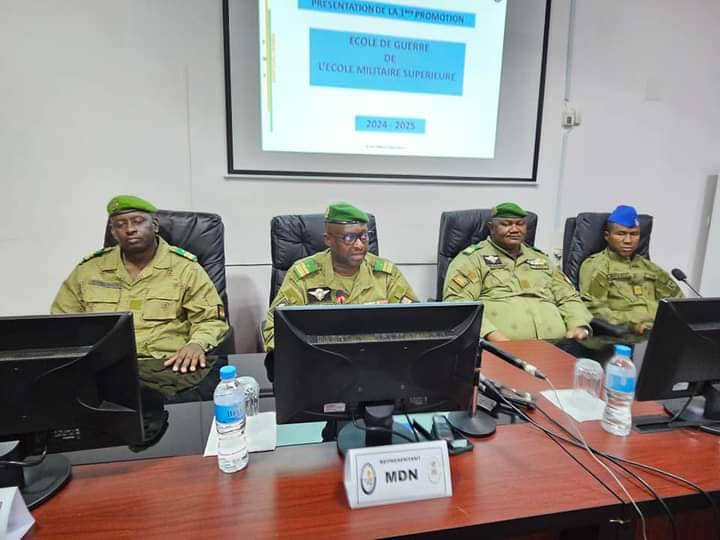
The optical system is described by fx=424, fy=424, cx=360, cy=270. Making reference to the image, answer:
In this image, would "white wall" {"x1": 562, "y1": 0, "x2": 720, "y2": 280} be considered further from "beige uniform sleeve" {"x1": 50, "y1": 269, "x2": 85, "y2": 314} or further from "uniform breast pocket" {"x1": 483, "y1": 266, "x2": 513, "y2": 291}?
"beige uniform sleeve" {"x1": 50, "y1": 269, "x2": 85, "y2": 314}

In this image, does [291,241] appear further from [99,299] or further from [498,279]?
[498,279]

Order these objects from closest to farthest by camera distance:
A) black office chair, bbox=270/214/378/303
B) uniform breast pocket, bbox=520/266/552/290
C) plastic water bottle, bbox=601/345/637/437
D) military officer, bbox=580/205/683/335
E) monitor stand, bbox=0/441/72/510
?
Result: monitor stand, bbox=0/441/72/510 < plastic water bottle, bbox=601/345/637/437 < black office chair, bbox=270/214/378/303 < uniform breast pocket, bbox=520/266/552/290 < military officer, bbox=580/205/683/335

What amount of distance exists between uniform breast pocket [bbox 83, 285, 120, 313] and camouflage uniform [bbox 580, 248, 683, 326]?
7.98 feet

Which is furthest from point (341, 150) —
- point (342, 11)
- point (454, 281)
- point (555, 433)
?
point (555, 433)

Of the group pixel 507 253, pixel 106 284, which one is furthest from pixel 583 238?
pixel 106 284

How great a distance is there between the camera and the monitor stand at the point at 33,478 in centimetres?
77

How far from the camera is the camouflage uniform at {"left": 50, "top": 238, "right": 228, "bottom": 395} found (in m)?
1.75

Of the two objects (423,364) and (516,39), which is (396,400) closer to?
(423,364)

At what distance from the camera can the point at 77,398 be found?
792mm

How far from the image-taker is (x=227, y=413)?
2.77 feet

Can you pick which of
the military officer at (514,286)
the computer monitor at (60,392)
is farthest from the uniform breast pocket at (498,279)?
the computer monitor at (60,392)

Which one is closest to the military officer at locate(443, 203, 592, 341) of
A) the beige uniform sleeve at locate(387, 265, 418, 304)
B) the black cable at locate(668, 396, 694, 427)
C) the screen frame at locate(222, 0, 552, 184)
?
the beige uniform sleeve at locate(387, 265, 418, 304)

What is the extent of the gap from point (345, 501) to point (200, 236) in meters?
1.47

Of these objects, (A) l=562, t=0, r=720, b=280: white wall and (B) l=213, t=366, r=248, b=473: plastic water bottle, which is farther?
(A) l=562, t=0, r=720, b=280: white wall
